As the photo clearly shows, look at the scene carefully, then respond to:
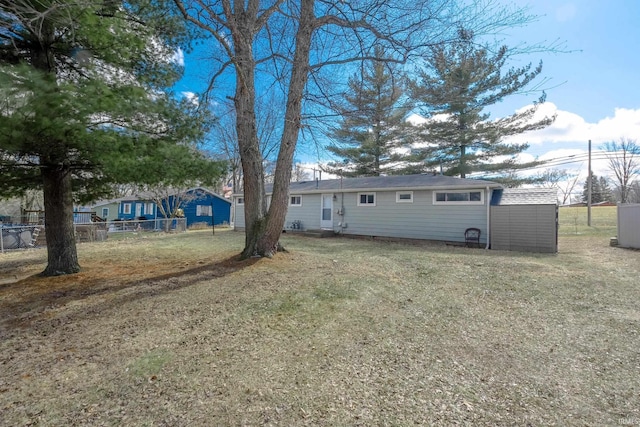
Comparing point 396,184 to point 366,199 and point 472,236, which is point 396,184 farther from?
point 472,236

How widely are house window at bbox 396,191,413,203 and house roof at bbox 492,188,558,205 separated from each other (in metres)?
3.00

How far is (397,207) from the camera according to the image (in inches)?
506

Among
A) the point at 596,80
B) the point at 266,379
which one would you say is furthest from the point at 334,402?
the point at 596,80

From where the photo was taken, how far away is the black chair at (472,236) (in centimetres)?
1088

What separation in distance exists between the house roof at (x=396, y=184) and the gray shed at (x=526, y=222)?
2.96 feet

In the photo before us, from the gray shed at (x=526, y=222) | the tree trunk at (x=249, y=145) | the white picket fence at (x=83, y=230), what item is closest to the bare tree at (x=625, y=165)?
the gray shed at (x=526, y=222)

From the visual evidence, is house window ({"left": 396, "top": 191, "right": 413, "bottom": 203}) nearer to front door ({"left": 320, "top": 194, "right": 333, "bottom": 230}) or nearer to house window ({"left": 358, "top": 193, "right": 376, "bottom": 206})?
house window ({"left": 358, "top": 193, "right": 376, "bottom": 206})

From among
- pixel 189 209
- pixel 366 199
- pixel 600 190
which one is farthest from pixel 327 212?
pixel 600 190

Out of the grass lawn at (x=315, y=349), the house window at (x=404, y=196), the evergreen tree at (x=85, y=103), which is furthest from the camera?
the house window at (x=404, y=196)

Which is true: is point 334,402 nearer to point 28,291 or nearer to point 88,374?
point 88,374

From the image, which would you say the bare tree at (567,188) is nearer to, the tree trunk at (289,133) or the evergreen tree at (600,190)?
the evergreen tree at (600,190)

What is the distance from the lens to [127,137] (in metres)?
4.44

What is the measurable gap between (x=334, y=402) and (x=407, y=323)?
1.79m

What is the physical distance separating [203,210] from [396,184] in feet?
62.5
